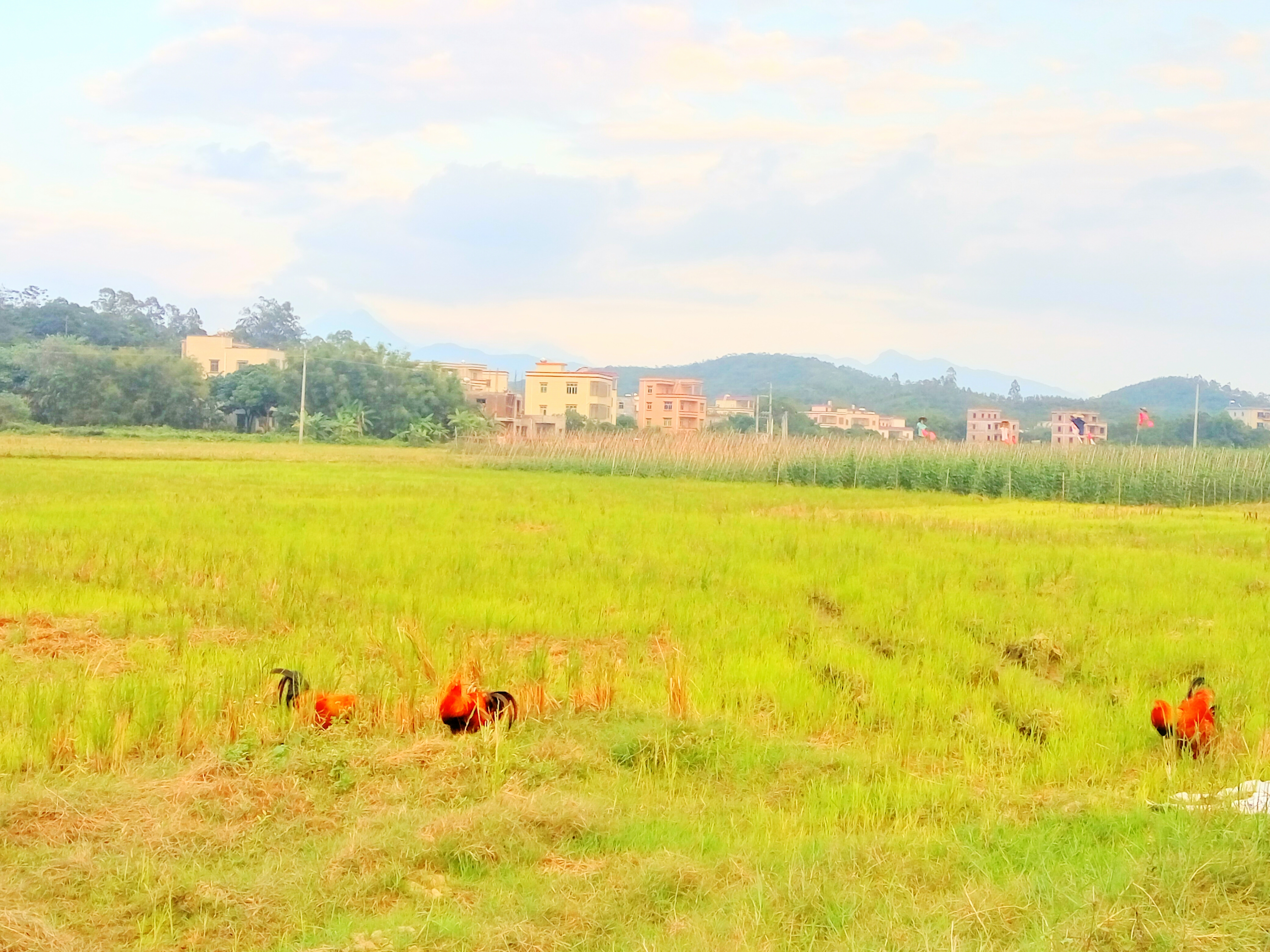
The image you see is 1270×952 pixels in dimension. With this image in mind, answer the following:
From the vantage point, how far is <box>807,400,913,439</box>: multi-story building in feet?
293

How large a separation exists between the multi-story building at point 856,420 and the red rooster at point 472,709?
80.5 meters

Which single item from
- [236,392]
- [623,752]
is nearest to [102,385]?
[236,392]

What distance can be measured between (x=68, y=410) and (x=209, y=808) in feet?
187

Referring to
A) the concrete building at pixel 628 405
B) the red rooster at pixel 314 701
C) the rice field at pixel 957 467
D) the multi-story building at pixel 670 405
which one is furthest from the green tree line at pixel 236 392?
the red rooster at pixel 314 701

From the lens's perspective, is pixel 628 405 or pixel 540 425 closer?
pixel 540 425

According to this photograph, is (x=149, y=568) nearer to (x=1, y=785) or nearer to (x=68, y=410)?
(x=1, y=785)

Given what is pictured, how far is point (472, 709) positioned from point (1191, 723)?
11.4ft

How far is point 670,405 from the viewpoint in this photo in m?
79.3

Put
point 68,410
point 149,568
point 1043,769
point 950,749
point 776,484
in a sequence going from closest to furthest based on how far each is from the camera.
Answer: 1. point 1043,769
2. point 950,749
3. point 149,568
4. point 776,484
5. point 68,410

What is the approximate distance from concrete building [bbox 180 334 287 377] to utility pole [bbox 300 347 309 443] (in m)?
14.1

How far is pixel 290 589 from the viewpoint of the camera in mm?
9578

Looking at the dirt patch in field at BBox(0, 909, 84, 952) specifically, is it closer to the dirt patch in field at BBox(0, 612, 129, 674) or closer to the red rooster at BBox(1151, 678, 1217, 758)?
the dirt patch in field at BBox(0, 612, 129, 674)

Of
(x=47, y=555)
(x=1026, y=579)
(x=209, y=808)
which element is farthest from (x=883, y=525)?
(x=209, y=808)

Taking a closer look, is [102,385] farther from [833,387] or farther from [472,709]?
[833,387]
